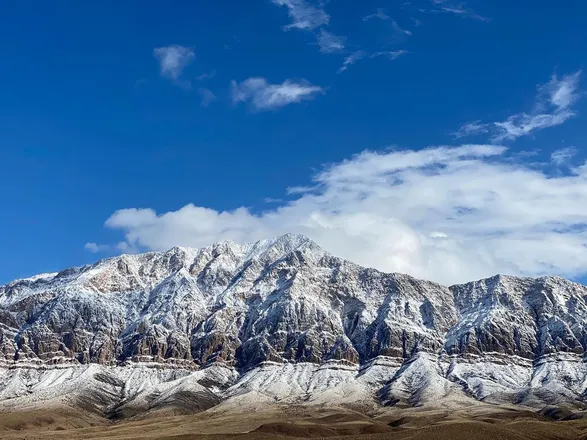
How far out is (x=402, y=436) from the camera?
154m

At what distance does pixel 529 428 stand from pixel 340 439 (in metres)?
47.5

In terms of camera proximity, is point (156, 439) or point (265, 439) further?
point (156, 439)

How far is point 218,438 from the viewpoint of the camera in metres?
182

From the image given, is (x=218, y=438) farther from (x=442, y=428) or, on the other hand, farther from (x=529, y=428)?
(x=529, y=428)

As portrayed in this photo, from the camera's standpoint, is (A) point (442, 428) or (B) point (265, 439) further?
(B) point (265, 439)

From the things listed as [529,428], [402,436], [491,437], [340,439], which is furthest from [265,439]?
[529,428]

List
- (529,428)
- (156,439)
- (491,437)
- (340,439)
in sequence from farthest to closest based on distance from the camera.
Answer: (156,439) → (529,428) → (340,439) → (491,437)

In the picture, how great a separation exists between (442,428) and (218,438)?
58439 mm

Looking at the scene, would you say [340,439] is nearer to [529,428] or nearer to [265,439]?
[265,439]

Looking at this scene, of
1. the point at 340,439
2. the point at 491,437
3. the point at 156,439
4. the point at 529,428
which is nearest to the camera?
the point at 491,437

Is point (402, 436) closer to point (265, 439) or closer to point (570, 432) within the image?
point (265, 439)

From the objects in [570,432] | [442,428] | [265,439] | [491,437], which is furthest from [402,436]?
[570,432]

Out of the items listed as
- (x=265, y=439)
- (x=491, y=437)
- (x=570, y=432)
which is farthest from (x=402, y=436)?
(x=570, y=432)

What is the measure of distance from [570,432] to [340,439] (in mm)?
54490
